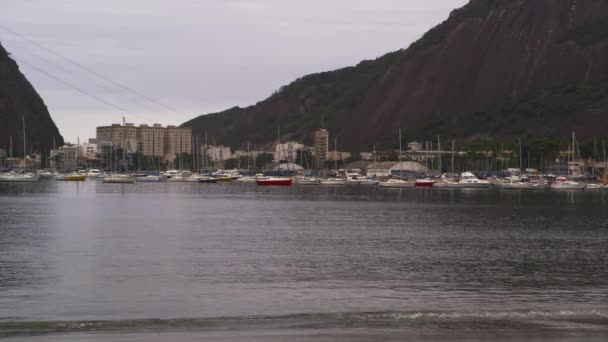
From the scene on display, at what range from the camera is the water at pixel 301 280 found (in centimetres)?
2352

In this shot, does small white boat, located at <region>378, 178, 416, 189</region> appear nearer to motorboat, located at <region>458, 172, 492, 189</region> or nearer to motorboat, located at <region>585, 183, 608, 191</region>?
motorboat, located at <region>458, 172, 492, 189</region>

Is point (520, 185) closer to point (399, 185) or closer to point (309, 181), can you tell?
point (399, 185)

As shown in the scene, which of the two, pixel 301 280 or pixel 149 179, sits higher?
pixel 149 179

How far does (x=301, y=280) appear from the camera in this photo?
32.3m

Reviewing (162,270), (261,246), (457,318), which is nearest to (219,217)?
(261,246)

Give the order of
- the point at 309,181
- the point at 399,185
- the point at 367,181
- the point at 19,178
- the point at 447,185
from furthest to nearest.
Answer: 1. the point at 367,181
2. the point at 309,181
3. the point at 19,178
4. the point at 399,185
5. the point at 447,185

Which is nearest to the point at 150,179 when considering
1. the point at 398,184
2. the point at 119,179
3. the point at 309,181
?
the point at 119,179

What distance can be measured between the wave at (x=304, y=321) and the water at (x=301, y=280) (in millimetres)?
52

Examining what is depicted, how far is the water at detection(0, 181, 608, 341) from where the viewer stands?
23.5m

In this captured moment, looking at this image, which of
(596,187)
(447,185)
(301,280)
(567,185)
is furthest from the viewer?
(447,185)

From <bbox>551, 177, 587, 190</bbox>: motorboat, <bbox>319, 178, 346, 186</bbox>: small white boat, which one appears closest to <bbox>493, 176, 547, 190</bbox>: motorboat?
<bbox>551, 177, 587, 190</bbox>: motorboat

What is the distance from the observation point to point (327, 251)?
140 ft

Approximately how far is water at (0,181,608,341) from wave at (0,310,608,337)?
5 cm

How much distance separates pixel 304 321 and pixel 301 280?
8.03 meters
